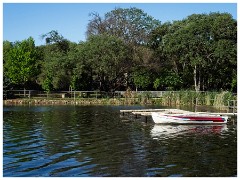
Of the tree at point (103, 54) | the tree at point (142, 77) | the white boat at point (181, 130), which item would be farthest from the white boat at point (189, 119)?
the tree at point (142, 77)

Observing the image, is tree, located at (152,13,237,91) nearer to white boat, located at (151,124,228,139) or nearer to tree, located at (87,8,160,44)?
tree, located at (87,8,160,44)

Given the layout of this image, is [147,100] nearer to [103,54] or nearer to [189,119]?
[103,54]

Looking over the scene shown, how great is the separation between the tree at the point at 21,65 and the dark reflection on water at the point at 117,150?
31301 mm

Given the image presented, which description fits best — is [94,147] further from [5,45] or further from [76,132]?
[5,45]

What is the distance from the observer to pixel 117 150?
17.4 metres

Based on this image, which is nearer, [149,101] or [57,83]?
[149,101]

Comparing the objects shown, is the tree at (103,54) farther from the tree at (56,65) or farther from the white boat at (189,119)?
the white boat at (189,119)

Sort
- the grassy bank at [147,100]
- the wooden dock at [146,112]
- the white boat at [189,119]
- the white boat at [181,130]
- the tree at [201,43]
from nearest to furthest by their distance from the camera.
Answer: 1. the white boat at [181,130]
2. the white boat at [189,119]
3. the wooden dock at [146,112]
4. the grassy bank at [147,100]
5. the tree at [201,43]

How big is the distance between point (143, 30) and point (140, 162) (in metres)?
47.3

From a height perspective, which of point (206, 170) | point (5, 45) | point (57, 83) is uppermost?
point (5, 45)

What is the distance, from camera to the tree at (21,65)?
5766cm

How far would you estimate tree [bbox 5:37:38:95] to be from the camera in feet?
189

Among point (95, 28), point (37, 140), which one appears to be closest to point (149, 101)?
point (95, 28)

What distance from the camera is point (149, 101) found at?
49.1 metres
